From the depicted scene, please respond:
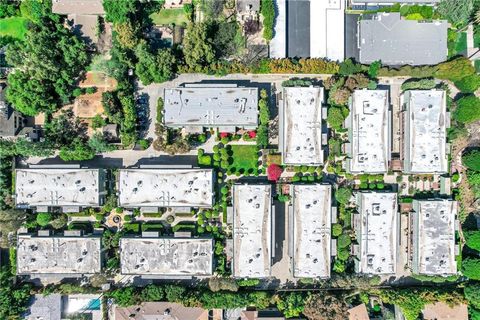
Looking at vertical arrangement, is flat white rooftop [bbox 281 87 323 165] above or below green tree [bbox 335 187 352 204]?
above

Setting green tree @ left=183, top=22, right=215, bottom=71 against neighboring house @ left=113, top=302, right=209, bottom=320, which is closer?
green tree @ left=183, top=22, right=215, bottom=71

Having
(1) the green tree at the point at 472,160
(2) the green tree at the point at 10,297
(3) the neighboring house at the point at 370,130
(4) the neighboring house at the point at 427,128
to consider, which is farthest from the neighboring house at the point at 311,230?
(2) the green tree at the point at 10,297

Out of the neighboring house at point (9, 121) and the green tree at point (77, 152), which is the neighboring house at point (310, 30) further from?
the neighboring house at point (9, 121)

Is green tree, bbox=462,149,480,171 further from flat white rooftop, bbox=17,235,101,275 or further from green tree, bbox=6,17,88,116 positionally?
green tree, bbox=6,17,88,116


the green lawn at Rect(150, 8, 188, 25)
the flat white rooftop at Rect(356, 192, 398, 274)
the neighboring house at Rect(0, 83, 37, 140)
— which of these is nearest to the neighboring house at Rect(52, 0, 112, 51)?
the green lawn at Rect(150, 8, 188, 25)

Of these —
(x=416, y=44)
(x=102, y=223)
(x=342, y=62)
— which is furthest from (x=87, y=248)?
(x=416, y=44)

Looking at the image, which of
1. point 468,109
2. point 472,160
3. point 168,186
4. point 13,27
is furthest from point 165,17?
point 472,160
